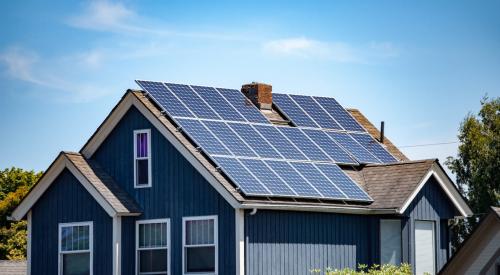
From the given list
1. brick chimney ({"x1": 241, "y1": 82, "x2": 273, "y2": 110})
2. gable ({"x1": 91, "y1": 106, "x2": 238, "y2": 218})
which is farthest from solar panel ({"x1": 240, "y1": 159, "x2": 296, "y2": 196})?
brick chimney ({"x1": 241, "y1": 82, "x2": 273, "y2": 110})

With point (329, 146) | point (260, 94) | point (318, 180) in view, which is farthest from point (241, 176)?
point (260, 94)

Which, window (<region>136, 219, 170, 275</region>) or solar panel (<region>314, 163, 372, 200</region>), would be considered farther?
solar panel (<region>314, 163, 372, 200</region>)

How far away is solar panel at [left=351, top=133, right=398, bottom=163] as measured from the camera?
53.0 metres

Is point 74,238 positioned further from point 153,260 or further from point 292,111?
point 292,111

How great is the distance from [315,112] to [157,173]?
325 inches

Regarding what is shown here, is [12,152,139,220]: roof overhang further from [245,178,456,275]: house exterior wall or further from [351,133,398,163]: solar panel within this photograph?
[351,133,398,163]: solar panel

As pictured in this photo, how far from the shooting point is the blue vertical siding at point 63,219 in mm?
48719

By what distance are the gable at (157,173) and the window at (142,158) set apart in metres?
0.16

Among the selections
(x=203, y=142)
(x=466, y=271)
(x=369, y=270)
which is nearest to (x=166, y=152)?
(x=203, y=142)

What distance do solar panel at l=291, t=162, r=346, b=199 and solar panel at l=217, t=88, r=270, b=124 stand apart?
284 cm

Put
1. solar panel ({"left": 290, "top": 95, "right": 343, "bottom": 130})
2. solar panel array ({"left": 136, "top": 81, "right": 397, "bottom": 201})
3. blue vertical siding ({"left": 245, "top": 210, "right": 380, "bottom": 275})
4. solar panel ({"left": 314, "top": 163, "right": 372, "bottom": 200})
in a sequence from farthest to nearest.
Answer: solar panel ({"left": 290, "top": 95, "right": 343, "bottom": 130}) → solar panel ({"left": 314, "top": 163, "right": 372, "bottom": 200}) → solar panel array ({"left": 136, "top": 81, "right": 397, "bottom": 201}) → blue vertical siding ({"left": 245, "top": 210, "right": 380, "bottom": 275})

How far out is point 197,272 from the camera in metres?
46.7

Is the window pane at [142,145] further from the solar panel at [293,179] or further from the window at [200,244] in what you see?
the solar panel at [293,179]

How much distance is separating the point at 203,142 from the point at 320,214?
4.61m
